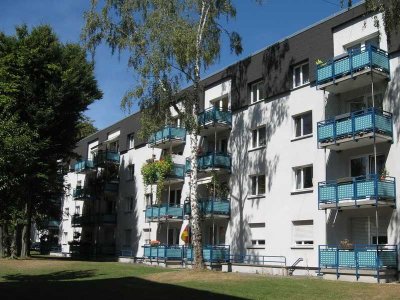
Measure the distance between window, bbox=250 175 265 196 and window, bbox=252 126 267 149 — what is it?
5.86 ft

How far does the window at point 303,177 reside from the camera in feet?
86.7

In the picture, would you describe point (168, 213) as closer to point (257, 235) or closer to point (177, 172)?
point (177, 172)

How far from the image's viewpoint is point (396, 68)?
897 inches

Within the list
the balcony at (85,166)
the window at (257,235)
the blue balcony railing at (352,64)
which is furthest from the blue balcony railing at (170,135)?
the balcony at (85,166)

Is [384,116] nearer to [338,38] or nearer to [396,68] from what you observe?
[396,68]

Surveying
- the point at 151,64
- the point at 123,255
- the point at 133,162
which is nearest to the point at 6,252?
the point at 123,255

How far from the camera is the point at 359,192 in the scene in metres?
21.9

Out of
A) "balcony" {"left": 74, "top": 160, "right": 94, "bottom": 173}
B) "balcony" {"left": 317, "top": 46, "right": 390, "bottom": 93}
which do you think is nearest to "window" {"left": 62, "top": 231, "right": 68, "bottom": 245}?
"balcony" {"left": 74, "top": 160, "right": 94, "bottom": 173}

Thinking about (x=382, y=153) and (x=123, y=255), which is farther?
(x=123, y=255)

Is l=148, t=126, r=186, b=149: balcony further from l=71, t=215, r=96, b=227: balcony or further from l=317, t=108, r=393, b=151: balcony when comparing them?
l=317, t=108, r=393, b=151: balcony

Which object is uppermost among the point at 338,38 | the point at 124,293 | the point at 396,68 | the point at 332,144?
the point at 338,38

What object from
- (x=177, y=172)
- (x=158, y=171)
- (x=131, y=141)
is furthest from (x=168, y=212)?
(x=131, y=141)

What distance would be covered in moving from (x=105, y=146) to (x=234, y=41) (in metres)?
25.8

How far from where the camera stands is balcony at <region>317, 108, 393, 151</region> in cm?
2202
